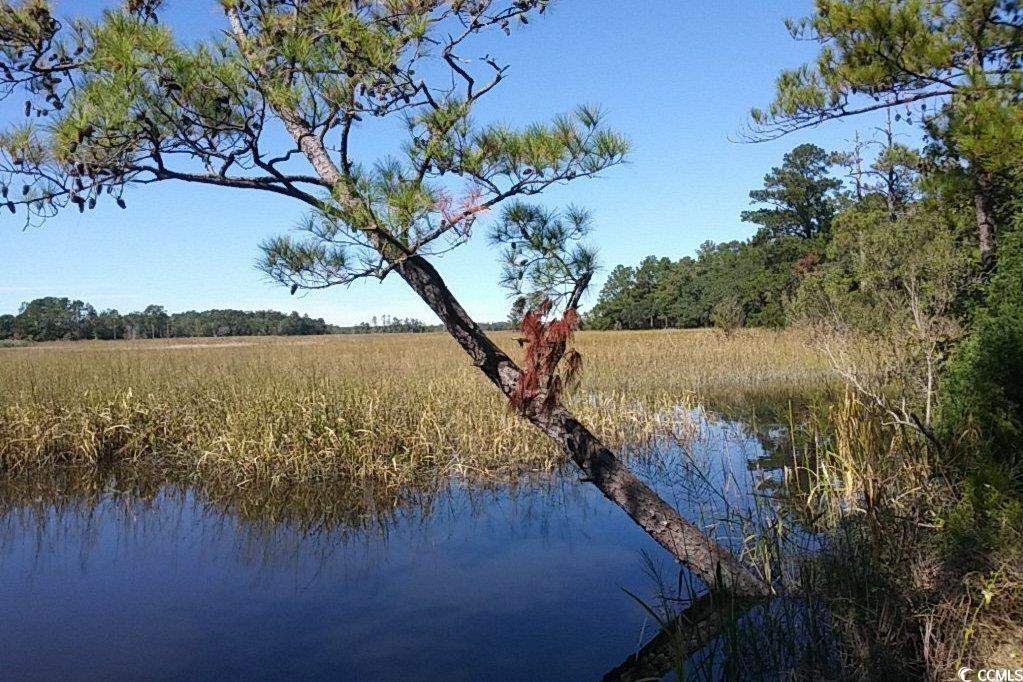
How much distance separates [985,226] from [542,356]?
4.79 meters

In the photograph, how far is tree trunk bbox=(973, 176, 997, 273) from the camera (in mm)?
5891

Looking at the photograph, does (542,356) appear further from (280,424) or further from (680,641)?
(280,424)

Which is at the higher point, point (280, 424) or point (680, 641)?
point (280, 424)

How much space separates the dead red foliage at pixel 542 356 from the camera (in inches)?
130

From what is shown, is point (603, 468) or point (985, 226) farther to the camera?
point (985, 226)

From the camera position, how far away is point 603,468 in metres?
3.49

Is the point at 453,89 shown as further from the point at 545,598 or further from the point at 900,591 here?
the point at 900,591

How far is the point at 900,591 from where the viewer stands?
306 centimetres

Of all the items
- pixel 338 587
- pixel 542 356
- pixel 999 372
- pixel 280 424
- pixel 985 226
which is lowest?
pixel 338 587

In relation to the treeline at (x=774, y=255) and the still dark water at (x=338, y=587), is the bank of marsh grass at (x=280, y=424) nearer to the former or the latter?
the still dark water at (x=338, y=587)

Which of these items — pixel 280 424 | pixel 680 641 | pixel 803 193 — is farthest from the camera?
pixel 803 193

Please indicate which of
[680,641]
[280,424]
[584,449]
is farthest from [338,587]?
[280,424]

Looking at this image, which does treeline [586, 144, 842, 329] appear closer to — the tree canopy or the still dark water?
the tree canopy

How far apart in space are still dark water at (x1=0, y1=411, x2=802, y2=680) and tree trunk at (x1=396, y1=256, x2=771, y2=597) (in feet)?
1.60
